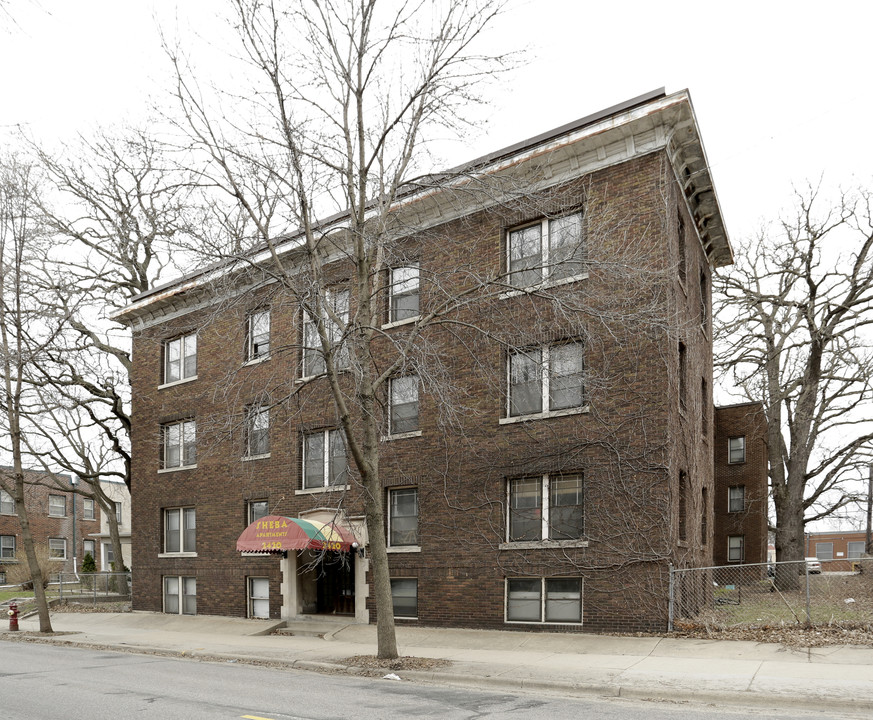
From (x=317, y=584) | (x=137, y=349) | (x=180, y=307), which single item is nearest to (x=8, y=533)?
(x=137, y=349)

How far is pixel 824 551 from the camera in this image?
8675 centimetres

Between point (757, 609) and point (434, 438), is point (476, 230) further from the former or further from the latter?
point (757, 609)

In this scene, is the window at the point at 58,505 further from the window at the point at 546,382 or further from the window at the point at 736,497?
the window at the point at 546,382

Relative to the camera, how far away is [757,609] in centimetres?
1959

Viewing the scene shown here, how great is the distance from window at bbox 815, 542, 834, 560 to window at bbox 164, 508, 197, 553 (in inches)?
3074

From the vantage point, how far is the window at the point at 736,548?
39266 mm

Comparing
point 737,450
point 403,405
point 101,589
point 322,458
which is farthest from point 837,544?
point 403,405

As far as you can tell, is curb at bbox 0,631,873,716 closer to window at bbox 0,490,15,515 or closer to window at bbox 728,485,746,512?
window at bbox 728,485,746,512

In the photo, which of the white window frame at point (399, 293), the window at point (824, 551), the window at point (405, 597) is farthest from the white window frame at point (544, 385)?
the window at point (824, 551)

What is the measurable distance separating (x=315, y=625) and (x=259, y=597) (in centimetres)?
318

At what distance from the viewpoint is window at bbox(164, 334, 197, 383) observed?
27.1m

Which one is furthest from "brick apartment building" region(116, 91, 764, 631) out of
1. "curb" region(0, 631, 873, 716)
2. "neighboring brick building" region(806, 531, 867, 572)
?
"neighboring brick building" region(806, 531, 867, 572)

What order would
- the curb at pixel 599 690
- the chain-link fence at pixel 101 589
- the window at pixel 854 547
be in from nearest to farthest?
the curb at pixel 599 690
the chain-link fence at pixel 101 589
the window at pixel 854 547

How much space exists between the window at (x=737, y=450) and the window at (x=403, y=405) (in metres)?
24.6
